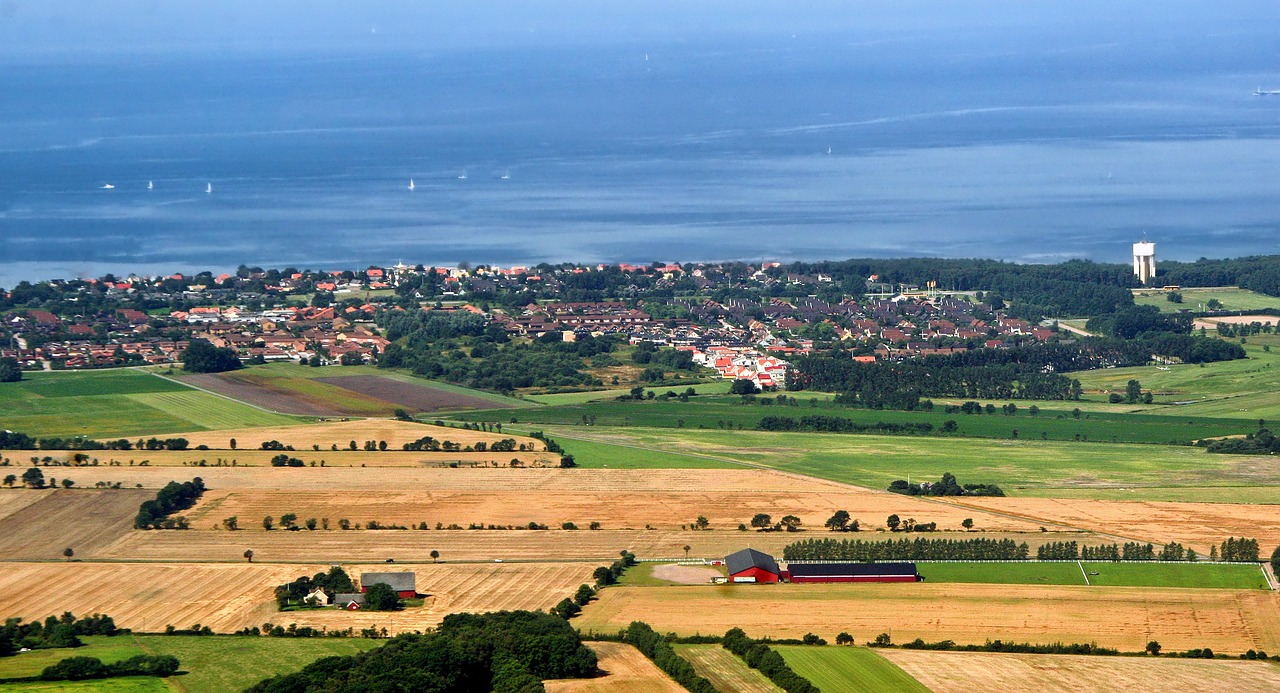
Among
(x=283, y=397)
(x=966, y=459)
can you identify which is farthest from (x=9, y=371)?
(x=966, y=459)

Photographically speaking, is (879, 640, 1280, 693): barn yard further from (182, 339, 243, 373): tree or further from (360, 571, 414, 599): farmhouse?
(182, 339, 243, 373): tree

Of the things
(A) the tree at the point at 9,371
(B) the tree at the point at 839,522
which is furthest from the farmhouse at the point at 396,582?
(A) the tree at the point at 9,371

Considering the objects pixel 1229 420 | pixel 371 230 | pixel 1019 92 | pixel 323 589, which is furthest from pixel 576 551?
pixel 1019 92

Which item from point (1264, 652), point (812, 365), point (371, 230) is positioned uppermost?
point (371, 230)

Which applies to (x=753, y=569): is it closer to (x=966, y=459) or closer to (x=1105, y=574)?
(x=1105, y=574)

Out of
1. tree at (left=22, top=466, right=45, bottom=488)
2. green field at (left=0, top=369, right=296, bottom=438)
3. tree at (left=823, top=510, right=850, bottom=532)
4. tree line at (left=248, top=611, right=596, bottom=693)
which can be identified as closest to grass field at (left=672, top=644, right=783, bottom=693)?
tree line at (left=248, top=611, right=596, bottom=693)

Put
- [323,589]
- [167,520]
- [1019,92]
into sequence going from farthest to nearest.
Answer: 1. [1019,92]
2. [167,520]
3. [323,589]

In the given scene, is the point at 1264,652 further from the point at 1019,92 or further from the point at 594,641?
the point at 1019,92
